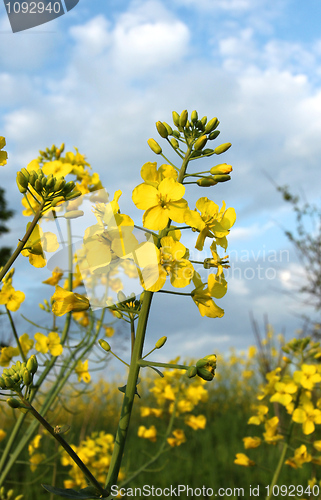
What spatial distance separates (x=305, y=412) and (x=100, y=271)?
1996 millimetres

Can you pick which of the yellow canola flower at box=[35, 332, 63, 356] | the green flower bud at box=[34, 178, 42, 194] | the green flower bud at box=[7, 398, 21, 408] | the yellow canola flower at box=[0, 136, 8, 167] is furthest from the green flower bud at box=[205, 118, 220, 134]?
the yellow canola flower at box=[35, 332, 63, 356]

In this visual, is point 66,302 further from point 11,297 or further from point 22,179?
point 11,297

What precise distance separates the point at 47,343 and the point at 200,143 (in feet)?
5.10

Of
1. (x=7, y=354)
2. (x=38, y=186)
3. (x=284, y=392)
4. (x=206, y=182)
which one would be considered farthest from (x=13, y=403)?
(x=284, y=392)

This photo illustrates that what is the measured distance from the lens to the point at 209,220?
5.29ft

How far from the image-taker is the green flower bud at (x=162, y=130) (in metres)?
1.79

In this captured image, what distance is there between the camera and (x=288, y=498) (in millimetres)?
4191

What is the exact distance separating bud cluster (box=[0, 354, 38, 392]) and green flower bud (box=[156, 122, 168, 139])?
41.3 inches

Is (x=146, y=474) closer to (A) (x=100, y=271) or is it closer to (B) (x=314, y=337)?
(A) (x=100, y=271)

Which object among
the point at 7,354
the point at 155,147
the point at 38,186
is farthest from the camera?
the point at 7,354

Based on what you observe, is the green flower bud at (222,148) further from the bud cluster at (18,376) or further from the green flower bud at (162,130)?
the bud cluster at (18,376)

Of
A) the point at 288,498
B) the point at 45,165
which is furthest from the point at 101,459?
the point at 45,165

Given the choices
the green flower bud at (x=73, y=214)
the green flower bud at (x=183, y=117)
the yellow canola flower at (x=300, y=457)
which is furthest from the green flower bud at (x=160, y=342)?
the yellow canola flower at (x=300, y=457)

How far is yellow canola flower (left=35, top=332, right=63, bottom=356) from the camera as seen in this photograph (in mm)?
2479
